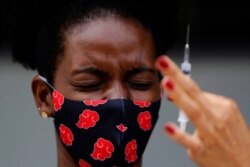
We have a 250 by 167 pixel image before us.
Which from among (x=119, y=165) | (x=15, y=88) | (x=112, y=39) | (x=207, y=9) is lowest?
(x=15, y=88)

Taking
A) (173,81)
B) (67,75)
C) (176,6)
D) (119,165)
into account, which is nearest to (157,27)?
(176,6)

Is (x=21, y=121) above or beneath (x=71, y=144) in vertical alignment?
beneath

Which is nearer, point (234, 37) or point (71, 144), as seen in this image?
point (71, 144)

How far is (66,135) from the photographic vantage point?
2.81 metres

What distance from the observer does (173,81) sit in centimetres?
193

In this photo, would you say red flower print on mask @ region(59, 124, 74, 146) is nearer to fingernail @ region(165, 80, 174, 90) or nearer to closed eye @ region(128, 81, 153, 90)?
closed eye @ region(128, 81, 153, 90)

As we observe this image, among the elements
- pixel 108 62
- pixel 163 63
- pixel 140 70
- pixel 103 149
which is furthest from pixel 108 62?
pixel 163 63

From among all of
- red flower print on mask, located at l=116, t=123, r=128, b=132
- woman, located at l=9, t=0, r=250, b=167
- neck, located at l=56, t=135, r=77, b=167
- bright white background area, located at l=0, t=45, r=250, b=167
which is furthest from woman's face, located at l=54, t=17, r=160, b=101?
bright white background area, located at l=0, t=45, r=250, b=167

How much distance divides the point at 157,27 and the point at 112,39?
0.91ft

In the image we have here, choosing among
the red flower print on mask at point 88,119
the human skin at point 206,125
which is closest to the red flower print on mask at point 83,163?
the red flower print on mask at point 88,119

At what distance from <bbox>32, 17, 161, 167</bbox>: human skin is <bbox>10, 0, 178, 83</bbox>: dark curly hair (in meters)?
0.04

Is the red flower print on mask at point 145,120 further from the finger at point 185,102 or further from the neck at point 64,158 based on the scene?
the finger at point 185,102

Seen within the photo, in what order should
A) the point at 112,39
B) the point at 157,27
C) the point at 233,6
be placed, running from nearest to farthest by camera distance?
the point at 112,39 < the point at 157,27 < the point at 233,6

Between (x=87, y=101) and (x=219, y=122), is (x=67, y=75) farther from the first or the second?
(x=219, y=122)
